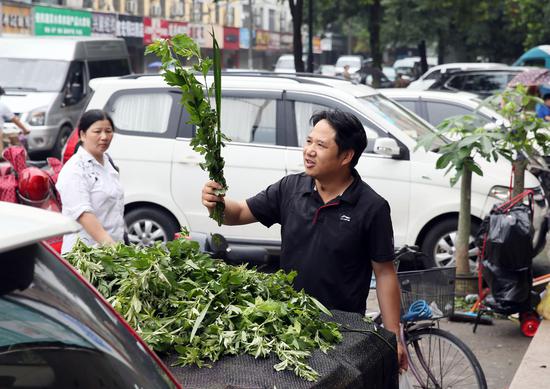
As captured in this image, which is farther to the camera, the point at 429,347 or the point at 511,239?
the point at 511,239

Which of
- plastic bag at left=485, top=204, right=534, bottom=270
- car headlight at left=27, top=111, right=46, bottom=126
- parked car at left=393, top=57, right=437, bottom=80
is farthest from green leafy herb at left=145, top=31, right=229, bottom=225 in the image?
parked car at left=393, top=57, right=437, bottom=80

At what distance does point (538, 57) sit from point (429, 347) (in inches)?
1048

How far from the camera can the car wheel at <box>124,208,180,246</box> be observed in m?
10.0

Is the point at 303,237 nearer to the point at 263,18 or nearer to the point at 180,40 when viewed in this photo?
the point at 180,40

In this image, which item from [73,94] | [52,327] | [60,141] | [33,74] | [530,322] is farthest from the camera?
[73,94]

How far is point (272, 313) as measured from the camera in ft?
11.2

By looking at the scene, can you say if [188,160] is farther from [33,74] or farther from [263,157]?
[33,74]

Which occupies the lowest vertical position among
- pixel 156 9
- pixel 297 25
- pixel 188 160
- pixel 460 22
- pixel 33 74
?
pixel 188 160

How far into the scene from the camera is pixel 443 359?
533 cm

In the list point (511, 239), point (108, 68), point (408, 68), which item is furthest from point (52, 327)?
point (408, 68)

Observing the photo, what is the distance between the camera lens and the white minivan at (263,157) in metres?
9.52

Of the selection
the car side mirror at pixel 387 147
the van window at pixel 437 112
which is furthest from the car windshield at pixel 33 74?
the car side mirror at pixel 387 147

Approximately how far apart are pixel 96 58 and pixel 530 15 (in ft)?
59.5

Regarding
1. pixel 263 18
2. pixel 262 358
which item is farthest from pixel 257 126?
pixel 263 18
